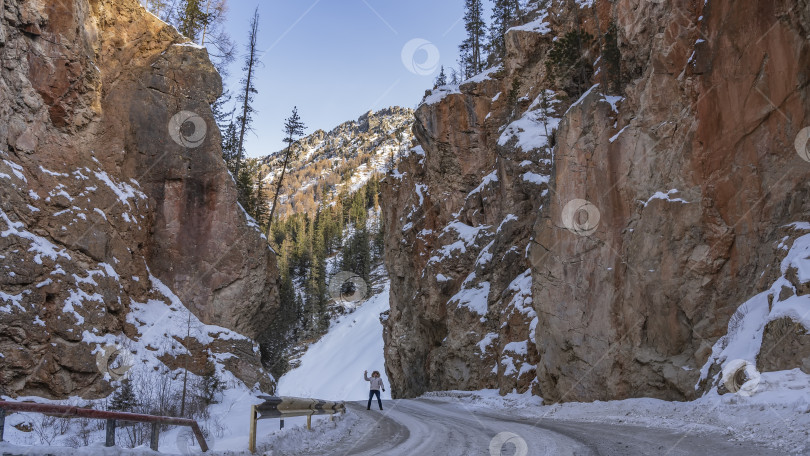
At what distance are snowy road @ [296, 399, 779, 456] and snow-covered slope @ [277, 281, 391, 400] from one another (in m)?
39.1

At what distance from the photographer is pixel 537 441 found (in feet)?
29.6

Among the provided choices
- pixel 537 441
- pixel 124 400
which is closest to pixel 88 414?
pixel 537 441

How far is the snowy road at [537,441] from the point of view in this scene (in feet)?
24.8

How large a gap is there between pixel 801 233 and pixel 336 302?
266 ft

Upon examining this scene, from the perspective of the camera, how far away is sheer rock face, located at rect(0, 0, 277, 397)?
14.9 meters

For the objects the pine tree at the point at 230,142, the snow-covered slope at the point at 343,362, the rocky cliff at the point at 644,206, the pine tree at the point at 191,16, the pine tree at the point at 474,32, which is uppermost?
the pine tree at the point at 474,32

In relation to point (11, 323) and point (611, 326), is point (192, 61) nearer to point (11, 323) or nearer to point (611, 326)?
point (11, 323)

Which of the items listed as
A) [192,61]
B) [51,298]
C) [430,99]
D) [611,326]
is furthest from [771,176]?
[430,99]

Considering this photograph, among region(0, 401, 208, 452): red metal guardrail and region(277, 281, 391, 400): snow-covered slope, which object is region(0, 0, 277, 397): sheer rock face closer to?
region(0, 401, 208, 452): red metal guardrail

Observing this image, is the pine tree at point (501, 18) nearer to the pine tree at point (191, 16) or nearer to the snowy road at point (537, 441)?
the pine tree at point (191, 16)

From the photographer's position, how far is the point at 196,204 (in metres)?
23.3

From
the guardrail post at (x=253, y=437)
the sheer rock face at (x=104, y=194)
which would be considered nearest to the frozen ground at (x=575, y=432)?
the guardrail post at (x=253, y=437)

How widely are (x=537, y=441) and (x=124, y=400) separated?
1130 centimetres

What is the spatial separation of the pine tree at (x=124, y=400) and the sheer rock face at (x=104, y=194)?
825 millimetres
